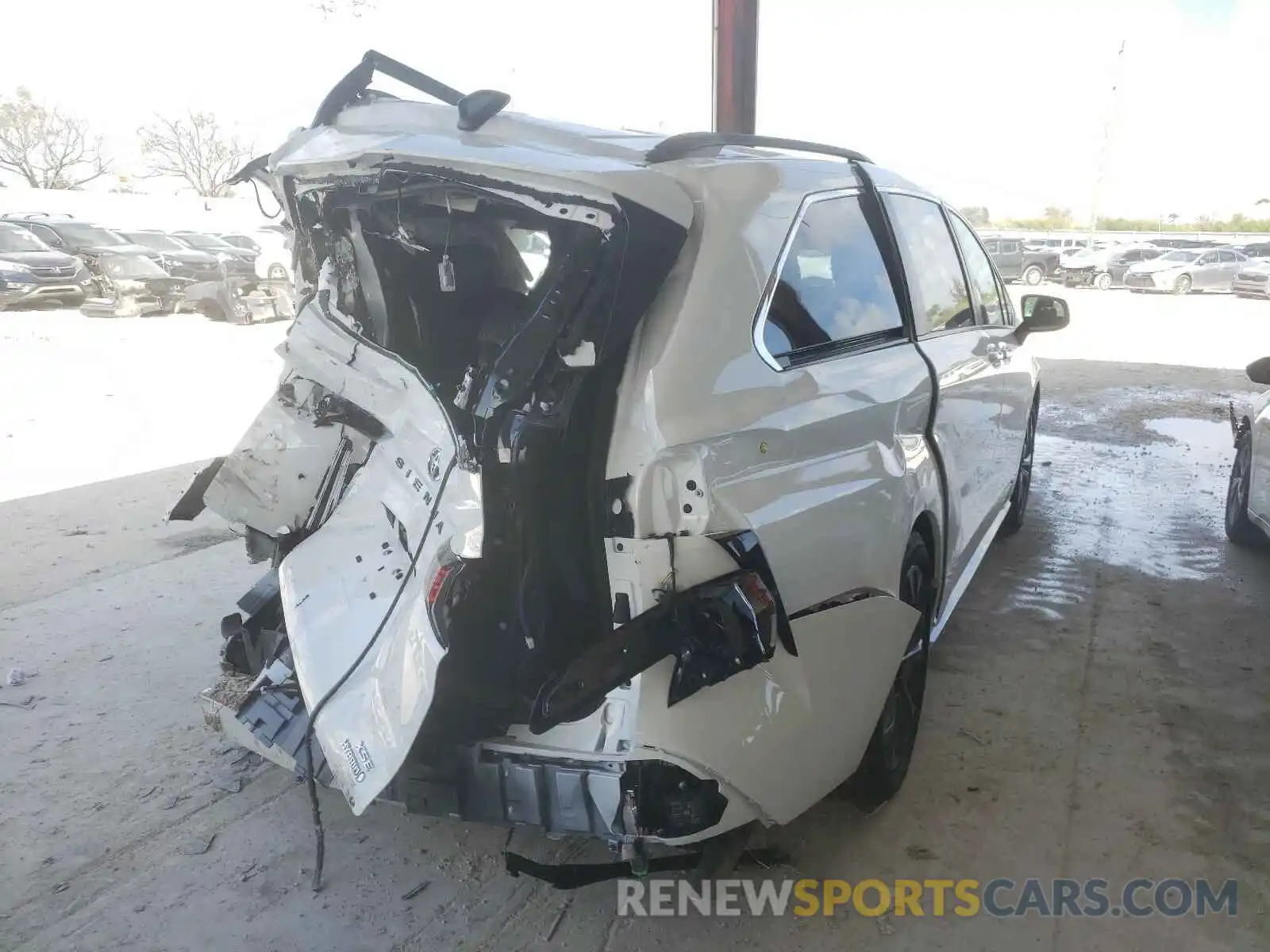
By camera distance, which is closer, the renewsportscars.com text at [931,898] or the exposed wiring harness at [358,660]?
the exposed wiring harness at [358,660]

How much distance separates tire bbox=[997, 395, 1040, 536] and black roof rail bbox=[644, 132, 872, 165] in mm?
2710

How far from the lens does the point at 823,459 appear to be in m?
2.25

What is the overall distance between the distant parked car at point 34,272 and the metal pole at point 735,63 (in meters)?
14.5

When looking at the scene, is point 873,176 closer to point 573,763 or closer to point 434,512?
point 434,512

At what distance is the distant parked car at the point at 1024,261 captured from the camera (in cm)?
2672

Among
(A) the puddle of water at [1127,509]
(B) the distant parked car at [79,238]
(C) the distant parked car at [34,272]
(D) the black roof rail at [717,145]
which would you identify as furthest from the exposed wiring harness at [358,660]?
(B) the distant parked car at [79,238]

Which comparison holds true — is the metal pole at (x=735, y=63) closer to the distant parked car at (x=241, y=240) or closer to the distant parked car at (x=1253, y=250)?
the distant parked car at (x=241, y=240)

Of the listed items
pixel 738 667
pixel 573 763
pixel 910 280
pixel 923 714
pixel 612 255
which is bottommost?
pixel 923 714

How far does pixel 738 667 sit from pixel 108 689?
2.98 m

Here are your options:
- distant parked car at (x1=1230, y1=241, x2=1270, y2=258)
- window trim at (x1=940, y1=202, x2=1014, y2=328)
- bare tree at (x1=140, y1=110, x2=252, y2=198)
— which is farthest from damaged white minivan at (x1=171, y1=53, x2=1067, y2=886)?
bare tree at (x1=140, y1=110, x2=252, y2=198)

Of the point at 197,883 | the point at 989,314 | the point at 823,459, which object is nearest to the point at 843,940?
the point at 823,459

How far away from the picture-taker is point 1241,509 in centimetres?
523

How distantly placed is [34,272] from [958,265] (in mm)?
18465

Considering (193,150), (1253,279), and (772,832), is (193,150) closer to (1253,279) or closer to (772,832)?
(1253,279)
